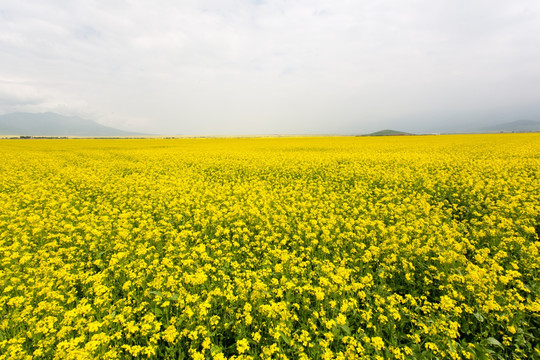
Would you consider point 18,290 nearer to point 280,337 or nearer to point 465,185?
point 280,337

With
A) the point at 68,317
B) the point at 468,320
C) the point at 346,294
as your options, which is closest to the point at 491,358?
the point at 468,320

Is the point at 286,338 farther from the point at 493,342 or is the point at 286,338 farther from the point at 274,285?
the point at 493,342

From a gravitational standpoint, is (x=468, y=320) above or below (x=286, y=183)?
below

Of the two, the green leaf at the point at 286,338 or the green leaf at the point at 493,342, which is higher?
the green leaf at the point at 286,338

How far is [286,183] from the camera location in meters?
12.3

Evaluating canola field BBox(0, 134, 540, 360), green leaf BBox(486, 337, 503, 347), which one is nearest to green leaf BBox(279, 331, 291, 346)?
canola field BBox(0, 134, 540, 360)

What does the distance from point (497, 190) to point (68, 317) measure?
12.4m

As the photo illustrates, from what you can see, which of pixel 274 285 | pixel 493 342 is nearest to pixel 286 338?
pixel 274 285

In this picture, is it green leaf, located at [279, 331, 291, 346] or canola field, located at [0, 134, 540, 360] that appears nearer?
green leaf, located at [279, 331, 291, 346]

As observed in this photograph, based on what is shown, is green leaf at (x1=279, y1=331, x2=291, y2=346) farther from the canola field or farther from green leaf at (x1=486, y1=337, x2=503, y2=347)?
green leaf at (x1=486, y1=337, x2=503, y2=347)

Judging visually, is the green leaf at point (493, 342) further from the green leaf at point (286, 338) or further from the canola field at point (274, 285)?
the green leaf at point (286, 338)

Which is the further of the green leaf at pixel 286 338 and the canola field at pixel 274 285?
the canola field at pixel 274 285

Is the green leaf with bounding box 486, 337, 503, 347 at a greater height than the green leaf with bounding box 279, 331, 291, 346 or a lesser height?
lesser

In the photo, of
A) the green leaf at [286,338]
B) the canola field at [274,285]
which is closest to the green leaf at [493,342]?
the canola field at [274,285]
